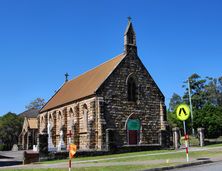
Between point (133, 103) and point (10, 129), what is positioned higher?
point (133, 103)

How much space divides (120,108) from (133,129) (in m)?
2.73

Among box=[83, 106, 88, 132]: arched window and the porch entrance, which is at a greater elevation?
box=[83, 106, 88, 132]: arched window

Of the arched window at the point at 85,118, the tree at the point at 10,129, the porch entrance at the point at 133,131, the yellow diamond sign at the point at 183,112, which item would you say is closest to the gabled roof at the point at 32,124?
the tree at the point at 10,129

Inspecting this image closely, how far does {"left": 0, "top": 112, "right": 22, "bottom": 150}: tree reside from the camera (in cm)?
7269

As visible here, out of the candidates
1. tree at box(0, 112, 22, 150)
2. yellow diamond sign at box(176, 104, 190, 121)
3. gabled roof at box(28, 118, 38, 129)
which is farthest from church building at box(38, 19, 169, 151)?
tree at box(0, 112, 22, 150)

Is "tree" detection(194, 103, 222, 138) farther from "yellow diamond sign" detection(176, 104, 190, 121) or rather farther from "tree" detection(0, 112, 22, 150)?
"tree" detection(0, 112, 22, 150)

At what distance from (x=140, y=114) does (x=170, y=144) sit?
4.60m

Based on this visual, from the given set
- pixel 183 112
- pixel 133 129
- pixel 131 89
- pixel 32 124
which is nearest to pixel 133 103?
pixel 131 89

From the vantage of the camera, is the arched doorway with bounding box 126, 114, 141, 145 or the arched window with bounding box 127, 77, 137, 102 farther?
the arched window with bounding box 127, 77, 137, 102

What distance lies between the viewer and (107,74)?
3769cm

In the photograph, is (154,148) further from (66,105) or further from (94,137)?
(66,105)

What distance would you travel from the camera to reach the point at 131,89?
3853 centimetres

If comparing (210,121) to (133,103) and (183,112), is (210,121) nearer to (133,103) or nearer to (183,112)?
(133,103)

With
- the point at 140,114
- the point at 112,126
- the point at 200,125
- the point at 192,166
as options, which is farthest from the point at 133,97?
the point at 192,166
